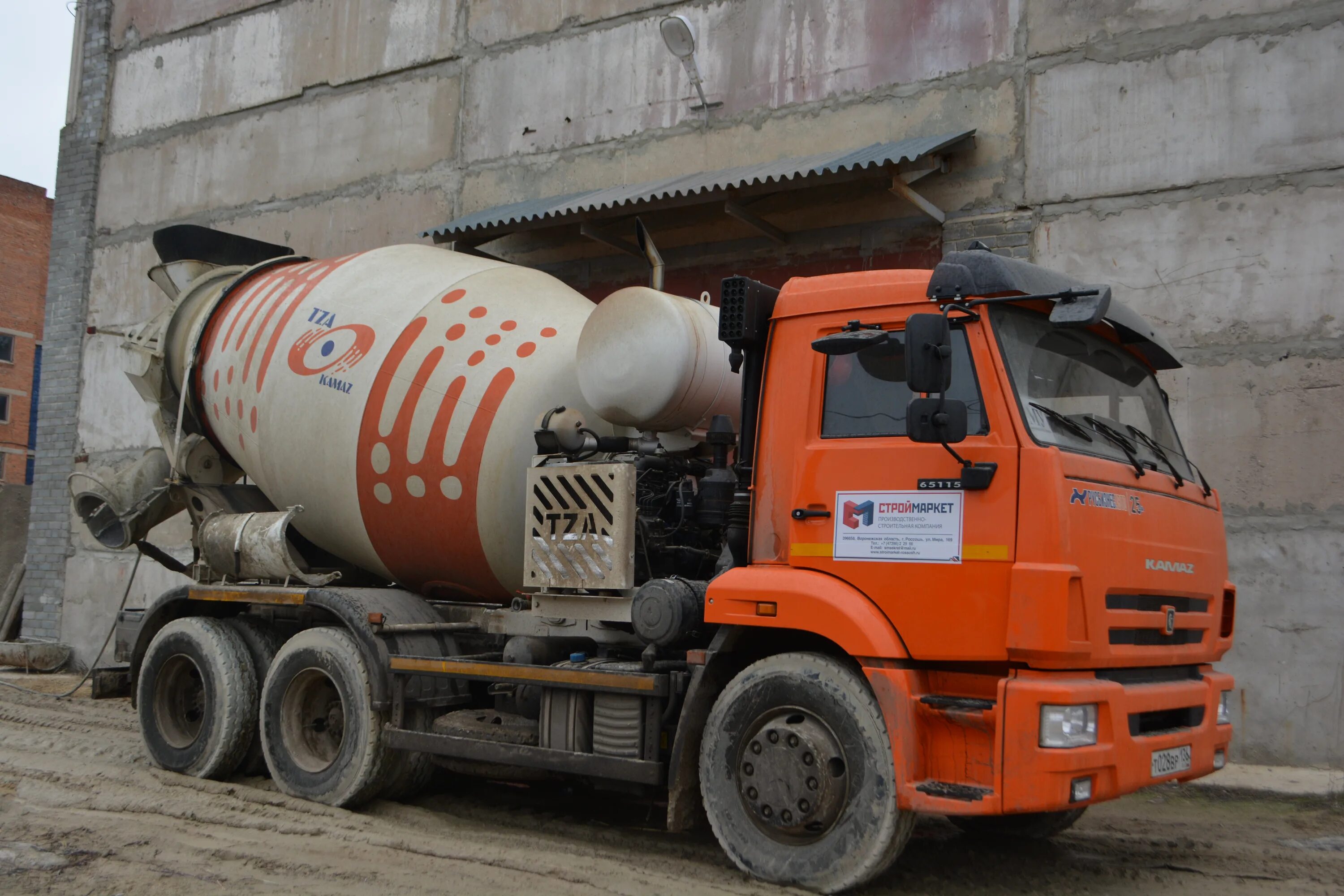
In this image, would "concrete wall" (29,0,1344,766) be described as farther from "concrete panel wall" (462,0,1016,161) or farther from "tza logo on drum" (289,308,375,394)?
"tza logo on drum" (289,308,375,394)

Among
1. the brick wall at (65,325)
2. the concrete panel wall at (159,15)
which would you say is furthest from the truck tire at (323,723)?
the concrete panel wall at (159,15)

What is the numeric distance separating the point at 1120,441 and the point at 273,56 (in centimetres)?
1174

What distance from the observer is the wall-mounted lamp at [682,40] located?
982 centimetres

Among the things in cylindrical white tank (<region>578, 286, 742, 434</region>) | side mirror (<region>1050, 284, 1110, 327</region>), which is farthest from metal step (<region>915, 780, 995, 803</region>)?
cylindrical white tank (<region>578, 286, 742, 434</region>)

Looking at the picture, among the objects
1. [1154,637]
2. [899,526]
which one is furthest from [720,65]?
[1154,637]

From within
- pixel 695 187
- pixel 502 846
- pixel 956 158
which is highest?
pixel 956 158

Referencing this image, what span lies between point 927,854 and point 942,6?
668 cm

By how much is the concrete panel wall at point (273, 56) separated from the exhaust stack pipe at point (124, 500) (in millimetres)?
6017

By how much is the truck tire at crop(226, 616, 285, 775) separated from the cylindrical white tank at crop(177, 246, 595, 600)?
2.13 ft

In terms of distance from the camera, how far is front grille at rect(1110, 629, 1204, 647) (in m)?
4.65

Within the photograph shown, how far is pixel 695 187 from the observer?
923 centimetres

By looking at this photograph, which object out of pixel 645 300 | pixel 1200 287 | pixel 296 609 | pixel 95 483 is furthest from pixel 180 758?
pixel 1200 287

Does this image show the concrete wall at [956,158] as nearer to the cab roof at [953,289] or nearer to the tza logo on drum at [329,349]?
the cab roof at [953,289]

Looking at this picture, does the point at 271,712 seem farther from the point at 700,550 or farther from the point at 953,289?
the point at 953,289
